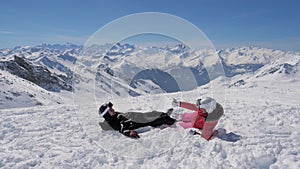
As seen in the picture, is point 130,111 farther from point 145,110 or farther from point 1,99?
point 1,99

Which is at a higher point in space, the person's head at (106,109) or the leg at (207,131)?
the person's head at (106,109)

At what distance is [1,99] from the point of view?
31203 millimetres

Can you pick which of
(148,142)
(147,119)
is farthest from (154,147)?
(147,119)

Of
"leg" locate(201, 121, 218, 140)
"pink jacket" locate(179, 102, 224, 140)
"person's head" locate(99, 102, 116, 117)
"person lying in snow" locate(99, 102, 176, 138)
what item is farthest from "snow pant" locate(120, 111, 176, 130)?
"leg" locate(201, 121, 218, 140)

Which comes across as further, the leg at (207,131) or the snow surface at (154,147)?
the leg at (207,131)

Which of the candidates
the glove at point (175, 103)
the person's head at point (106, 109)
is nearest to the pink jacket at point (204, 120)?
the glove at point (175, 103)

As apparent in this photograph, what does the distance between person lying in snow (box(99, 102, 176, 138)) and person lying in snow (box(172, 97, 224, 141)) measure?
575 mm

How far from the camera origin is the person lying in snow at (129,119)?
20.6 ft

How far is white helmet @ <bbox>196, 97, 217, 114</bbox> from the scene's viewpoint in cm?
601

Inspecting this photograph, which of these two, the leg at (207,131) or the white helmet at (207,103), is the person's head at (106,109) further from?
the leg at (207,131)

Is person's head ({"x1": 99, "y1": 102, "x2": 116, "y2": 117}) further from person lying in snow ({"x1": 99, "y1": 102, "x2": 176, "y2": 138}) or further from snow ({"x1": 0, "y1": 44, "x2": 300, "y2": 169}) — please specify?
snow ({"x1": 0, "y1": 44, "x2": 300, "y2": 169})

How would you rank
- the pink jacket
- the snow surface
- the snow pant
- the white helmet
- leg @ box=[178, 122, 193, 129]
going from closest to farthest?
1. the snow surface
2. the white helmet
3. the pink jacket
4. the snow pant
5. leg @ box=[178, 122, 193, 129]

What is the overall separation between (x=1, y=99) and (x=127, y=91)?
100 ft

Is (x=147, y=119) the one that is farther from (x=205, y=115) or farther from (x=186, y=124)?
(x=205, y=115)
